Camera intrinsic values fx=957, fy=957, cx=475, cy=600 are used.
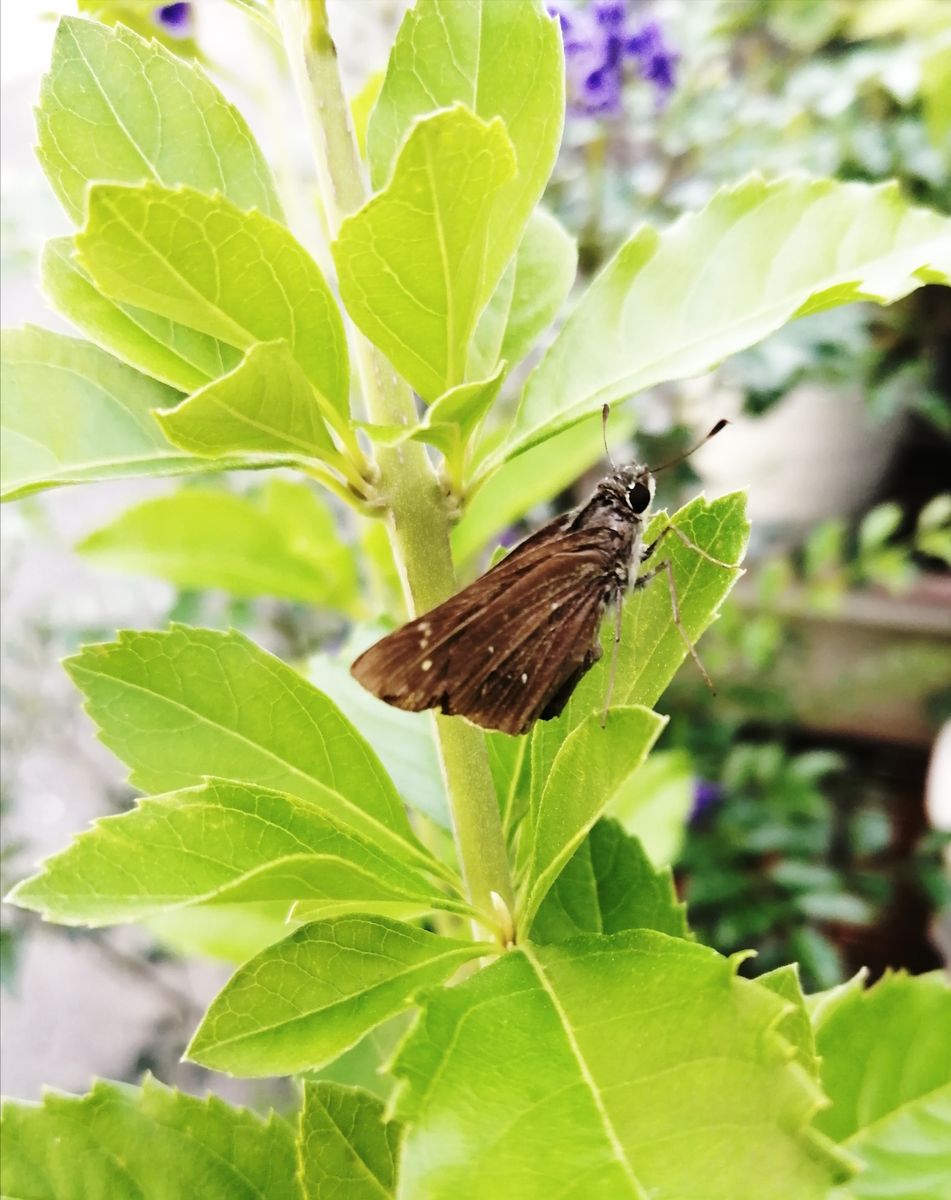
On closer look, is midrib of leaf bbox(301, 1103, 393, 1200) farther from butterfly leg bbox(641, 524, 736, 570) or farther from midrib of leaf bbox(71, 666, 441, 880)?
butterfly leg bbox(641, 524, 736, 570)

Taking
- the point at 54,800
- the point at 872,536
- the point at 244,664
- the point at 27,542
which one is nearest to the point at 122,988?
the point at 54,800

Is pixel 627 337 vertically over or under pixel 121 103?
under

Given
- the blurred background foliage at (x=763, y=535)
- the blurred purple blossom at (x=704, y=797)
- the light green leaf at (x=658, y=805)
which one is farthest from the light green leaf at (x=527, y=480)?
the blurred purple blossom at (x=704, y=797)

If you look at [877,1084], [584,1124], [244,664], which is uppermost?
[244,664]

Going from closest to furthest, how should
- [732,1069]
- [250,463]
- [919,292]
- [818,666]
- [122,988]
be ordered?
[732,1069]
[250,463]
[122,988]
[919,292]
[818,666]

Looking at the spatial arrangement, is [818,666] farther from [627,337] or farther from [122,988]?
[627,337]

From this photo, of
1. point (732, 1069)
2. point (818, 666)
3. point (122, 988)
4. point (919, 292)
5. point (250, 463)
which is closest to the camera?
point (732, 1069)

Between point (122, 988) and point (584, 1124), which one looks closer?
point (584, 1124)
